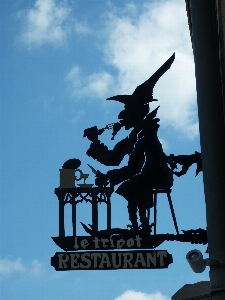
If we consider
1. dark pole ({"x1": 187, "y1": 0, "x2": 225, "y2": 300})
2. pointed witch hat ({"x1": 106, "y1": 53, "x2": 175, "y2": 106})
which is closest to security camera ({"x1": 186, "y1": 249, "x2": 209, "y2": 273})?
dark pole ({"x1": 187, "y1": 0, "x2": 225, "y2": 300})

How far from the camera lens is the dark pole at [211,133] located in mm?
4230

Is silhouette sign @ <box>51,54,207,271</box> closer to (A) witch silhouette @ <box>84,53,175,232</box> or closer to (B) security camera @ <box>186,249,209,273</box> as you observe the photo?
(A) witch silhouette @ <box>84,53,175,232</box>

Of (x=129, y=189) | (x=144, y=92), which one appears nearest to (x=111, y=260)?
(x=129, y=189)

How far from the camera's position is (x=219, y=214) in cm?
429

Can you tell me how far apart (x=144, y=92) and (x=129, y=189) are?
57.7 inches

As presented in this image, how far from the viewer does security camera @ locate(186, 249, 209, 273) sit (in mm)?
4672

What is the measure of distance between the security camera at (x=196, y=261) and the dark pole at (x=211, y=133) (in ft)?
1.19

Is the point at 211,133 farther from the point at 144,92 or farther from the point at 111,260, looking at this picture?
the point at 144,92

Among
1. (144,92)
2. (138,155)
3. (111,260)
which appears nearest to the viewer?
(111,260)

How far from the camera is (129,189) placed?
679 centimetres

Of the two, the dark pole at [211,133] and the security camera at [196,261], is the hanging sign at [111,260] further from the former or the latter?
the dark pole at [211,133]

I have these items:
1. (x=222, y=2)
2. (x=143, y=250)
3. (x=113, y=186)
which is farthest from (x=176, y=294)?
(x=222, y=2)

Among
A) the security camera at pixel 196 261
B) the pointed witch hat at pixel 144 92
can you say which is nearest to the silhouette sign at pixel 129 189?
the pointed witch hat at pixel 144 92

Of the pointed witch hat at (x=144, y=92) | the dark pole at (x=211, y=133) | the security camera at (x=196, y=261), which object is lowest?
the security camera at (x=196, y=261)
